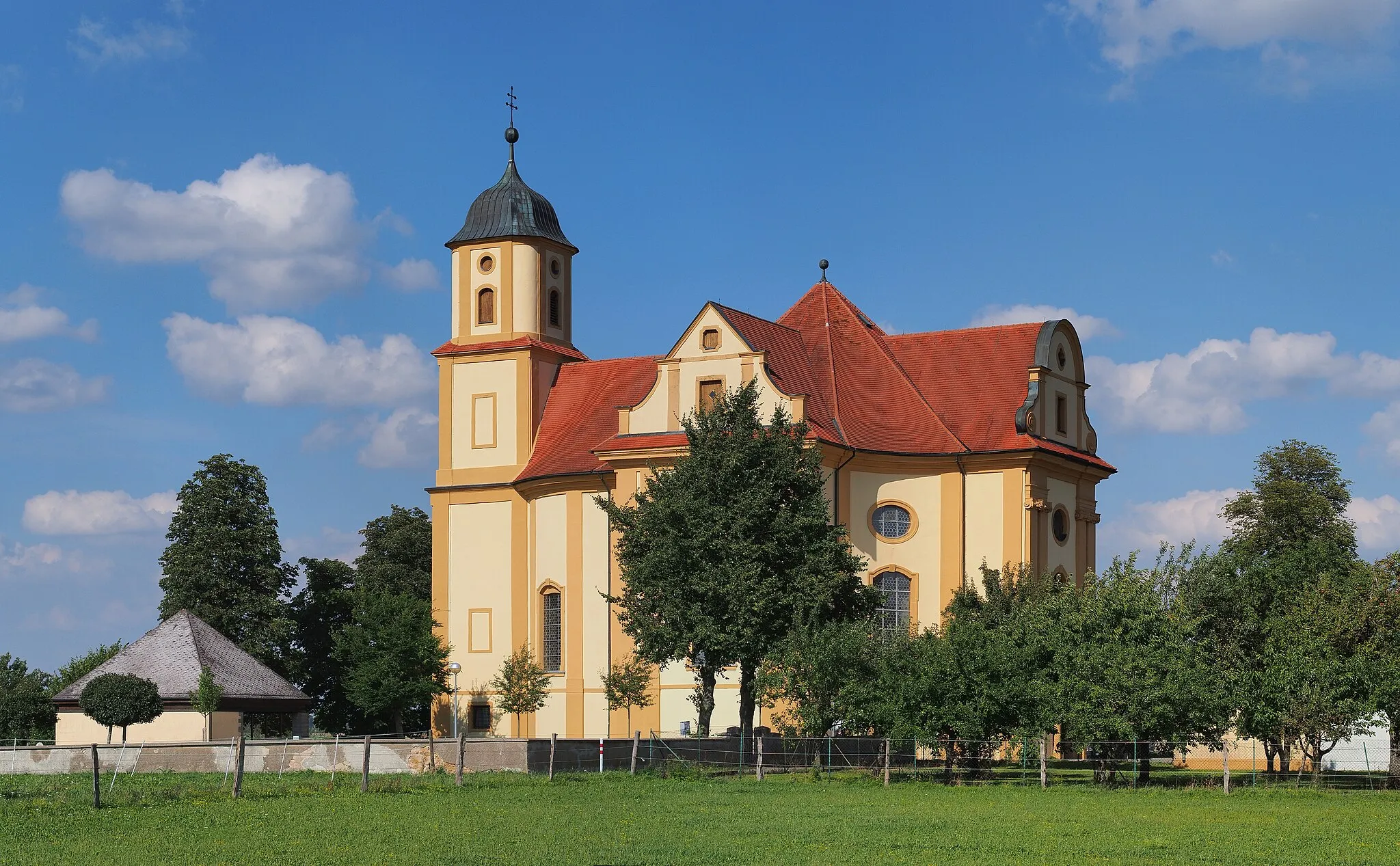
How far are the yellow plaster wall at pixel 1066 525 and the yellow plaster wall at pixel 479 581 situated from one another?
17165 millimetres

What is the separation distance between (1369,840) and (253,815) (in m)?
16.1

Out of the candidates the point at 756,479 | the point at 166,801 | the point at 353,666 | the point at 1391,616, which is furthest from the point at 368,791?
the point at 353,666

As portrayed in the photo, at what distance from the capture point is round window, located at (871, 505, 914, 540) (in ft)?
165

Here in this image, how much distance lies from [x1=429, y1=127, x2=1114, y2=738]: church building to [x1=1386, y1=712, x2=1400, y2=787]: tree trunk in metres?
14.2

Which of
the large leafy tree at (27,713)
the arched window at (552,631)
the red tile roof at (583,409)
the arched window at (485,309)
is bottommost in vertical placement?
the large leafy tree at (27,713)

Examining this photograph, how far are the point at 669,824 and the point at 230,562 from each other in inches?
1739

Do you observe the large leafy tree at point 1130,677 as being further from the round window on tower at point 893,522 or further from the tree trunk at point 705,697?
the round window on tower at point 893,522

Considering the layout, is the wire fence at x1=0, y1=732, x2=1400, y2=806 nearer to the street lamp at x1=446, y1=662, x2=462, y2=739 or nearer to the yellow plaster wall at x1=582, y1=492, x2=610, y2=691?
the street lamp at x1=446, y1=662, x2=462, y2=739

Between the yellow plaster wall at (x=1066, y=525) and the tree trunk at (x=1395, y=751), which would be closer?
the tree trunk at (x=1395, y=751)

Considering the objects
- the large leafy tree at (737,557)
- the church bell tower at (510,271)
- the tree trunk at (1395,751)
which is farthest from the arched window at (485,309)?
the tree trunk at (1395,751)

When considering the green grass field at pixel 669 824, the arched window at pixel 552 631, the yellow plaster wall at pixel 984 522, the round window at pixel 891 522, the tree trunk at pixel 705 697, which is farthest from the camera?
the arched window at pixel 552 631

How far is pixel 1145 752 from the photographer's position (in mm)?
35781

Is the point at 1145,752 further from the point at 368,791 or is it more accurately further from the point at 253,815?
the point at 253,815

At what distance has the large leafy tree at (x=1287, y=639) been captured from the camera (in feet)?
118
